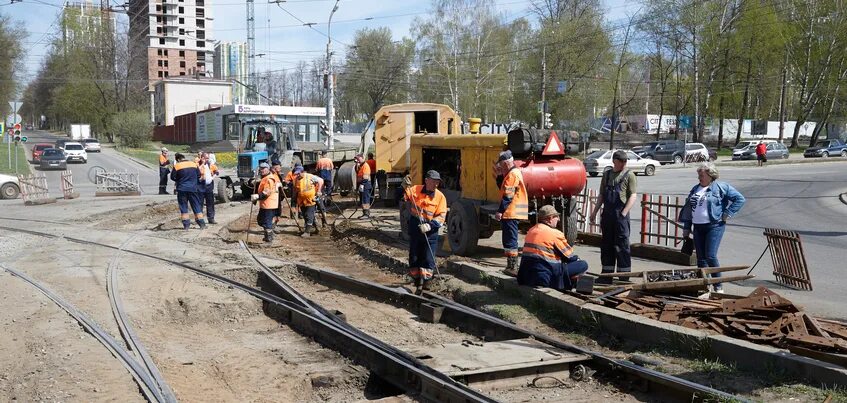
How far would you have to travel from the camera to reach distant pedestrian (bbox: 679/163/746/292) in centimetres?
869

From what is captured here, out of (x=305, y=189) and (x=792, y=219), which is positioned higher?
(x=305, y=189)

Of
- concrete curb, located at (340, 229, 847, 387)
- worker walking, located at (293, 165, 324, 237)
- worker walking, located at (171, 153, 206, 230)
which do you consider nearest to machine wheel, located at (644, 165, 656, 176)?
worker walking, located at (293, 165, 324, 237)

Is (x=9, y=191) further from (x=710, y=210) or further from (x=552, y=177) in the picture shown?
(x=710, y=210)

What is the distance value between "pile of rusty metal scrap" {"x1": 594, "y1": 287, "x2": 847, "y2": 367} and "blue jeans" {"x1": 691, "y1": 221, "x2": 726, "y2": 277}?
2.33 ft

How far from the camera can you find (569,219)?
39.8 feet

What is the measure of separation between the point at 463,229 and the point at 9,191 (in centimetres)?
2244

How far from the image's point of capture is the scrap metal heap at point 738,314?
5910 millimetres

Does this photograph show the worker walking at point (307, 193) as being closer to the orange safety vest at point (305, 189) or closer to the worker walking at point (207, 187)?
the orange safety vest at point (305, 189)

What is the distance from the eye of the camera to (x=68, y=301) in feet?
31.2

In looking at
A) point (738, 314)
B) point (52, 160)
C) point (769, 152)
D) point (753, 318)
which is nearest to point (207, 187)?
point (738, 314)

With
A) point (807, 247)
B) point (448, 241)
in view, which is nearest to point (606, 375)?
point (448, 241)

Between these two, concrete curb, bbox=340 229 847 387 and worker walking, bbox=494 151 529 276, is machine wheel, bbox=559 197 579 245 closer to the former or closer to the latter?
worker walking, bbox=494 151 529 276

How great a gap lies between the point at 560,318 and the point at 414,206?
2575 millimetres

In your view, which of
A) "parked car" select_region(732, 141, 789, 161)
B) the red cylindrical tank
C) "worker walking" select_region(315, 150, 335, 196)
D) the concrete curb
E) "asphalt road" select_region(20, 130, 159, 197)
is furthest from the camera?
"parked car" select_region(732, 141, 789, 161)
